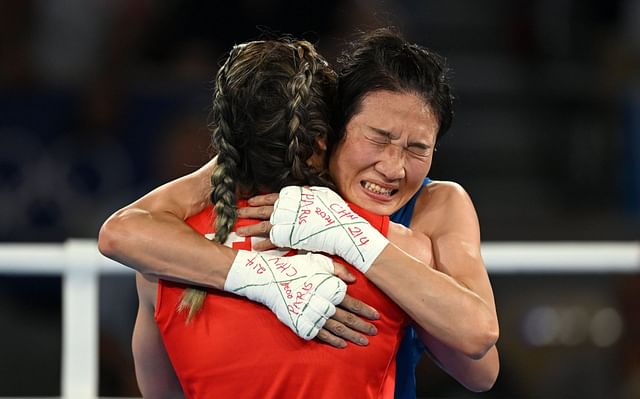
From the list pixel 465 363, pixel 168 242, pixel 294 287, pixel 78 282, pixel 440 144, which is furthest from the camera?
pixel 440 144

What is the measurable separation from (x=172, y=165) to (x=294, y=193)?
10.2ft

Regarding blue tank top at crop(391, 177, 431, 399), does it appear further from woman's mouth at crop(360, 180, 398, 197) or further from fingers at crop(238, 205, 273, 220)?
fingers at crop(238, 205, 273, 220)

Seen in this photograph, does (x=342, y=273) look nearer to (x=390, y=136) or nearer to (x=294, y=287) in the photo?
(x=294, y=287)

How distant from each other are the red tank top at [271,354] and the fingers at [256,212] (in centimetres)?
13

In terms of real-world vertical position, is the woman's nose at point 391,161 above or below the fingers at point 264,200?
above

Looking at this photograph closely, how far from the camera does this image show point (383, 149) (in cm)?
177

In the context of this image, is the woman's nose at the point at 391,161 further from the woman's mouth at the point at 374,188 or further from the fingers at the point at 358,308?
the fingers at the point at 358,308

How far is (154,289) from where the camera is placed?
1806 millimetres

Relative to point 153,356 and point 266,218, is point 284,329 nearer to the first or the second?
point 266,218

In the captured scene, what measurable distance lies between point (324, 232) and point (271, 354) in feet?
0.69

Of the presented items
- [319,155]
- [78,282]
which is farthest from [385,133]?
[78,282]

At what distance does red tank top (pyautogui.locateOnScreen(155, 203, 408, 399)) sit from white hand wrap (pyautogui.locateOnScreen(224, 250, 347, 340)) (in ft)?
0.13

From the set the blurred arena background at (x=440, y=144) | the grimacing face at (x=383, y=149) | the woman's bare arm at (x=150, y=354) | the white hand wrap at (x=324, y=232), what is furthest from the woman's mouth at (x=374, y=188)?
the blurred arena background at (x=440, y=144)

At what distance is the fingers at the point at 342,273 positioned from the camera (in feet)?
5.49
